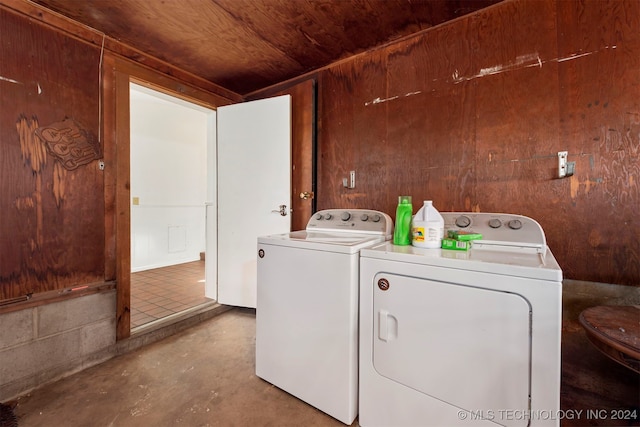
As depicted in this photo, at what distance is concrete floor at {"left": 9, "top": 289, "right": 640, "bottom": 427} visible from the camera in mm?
1215

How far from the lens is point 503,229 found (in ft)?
4.05

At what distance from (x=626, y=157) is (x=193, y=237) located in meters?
4.76

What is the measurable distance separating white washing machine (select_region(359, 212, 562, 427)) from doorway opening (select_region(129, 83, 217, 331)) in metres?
2.40

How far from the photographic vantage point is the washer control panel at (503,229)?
116 centimetres

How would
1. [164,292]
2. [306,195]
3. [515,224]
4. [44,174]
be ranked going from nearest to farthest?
[515,224] → [44,174] → [306,195] → [164,292]

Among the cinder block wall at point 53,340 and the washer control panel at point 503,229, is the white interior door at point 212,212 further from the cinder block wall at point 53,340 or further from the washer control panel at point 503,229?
the washer control panel at point 503,229

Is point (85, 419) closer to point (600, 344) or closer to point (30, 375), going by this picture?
point (30, 375)

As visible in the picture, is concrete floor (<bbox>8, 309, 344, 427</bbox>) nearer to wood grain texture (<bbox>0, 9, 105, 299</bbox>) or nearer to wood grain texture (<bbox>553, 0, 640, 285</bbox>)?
wood grain texture (<bbox>0, 9, 105, 299</bbox>)

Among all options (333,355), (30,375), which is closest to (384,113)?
(333,355)

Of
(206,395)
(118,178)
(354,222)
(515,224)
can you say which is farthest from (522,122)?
(118,178)

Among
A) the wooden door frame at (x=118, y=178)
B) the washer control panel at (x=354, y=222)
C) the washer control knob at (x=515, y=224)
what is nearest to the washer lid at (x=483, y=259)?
the washer control knob at (x=515, y=224)

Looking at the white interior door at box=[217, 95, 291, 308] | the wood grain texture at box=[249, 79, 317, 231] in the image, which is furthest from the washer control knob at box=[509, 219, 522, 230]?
the white interior door at box=[217, 95, 291, 308]

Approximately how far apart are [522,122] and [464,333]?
122 cm

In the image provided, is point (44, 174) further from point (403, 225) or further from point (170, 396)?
point (403, 225)
